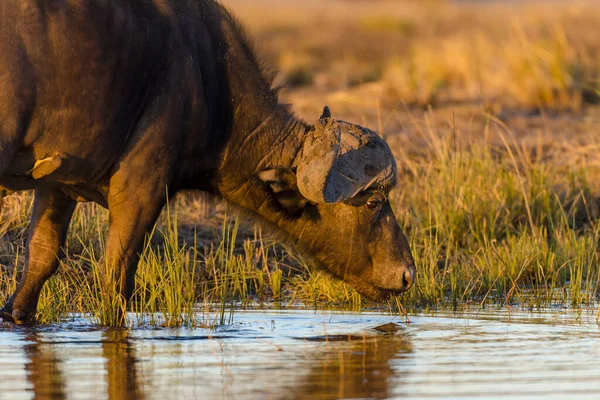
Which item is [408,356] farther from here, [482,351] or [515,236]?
[515,236]

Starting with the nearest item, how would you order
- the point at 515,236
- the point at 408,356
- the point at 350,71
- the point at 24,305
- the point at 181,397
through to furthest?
the point at 181,397 → the point at 408,356 → the point at 24,305 → the point at 515,236 → the point at 350,71

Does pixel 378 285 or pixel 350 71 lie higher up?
pixel 350 71

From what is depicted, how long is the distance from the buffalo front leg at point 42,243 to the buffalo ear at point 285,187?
1.43 m

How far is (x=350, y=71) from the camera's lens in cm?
2544

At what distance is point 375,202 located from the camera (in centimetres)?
926

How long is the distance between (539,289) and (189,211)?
143 inches

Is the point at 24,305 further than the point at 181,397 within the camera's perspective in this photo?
Yes

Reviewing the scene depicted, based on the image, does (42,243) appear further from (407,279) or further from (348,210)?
(407,279)

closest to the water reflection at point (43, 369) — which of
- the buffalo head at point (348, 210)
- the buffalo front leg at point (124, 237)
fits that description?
the buffalo front leg at point (124, 237)

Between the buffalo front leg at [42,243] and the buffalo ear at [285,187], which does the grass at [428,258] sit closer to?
the buffalo front leg at [42,243]

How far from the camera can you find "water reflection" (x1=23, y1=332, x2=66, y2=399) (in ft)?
21.1

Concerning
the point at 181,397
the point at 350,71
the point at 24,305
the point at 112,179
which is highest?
the point at 350,71

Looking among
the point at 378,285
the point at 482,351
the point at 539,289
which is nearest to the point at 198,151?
the point at 378,285

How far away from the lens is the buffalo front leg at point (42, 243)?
9156 mm
